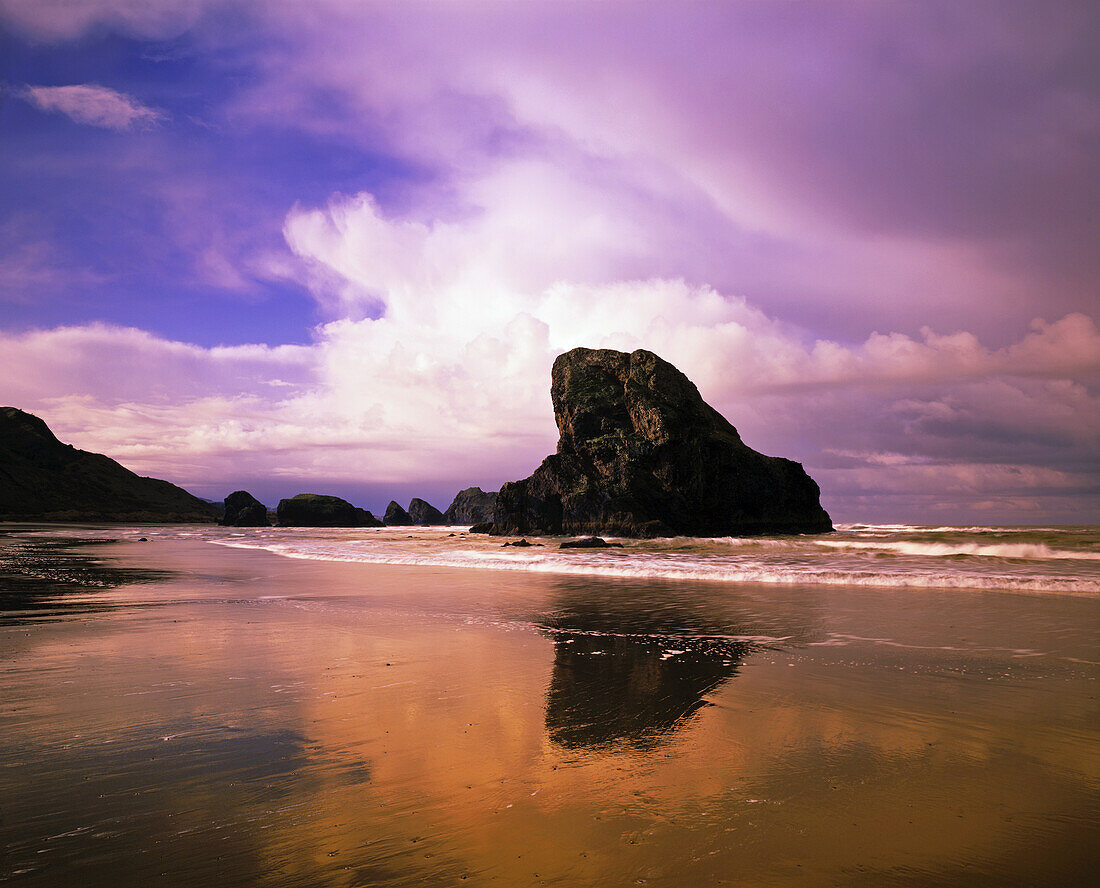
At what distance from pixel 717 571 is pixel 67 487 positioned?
411ft

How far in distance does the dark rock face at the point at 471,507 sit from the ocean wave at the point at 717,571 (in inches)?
3081

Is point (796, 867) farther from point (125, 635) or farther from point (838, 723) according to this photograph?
point (125, 635)

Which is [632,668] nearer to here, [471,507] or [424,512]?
[471,507]

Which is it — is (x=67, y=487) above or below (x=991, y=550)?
above

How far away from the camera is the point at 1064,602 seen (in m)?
12.0

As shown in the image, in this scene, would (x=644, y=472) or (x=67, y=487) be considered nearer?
(x=644, y=472)

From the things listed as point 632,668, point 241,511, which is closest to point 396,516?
point 241,511

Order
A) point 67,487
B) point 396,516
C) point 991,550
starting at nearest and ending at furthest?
point 991,550 < point 67,487 < point 396,516

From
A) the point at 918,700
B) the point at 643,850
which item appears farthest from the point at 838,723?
the point at 643,850

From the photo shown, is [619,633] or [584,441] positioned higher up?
[584,441]

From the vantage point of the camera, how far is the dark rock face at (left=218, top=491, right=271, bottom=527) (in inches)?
3465

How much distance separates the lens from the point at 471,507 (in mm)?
110875

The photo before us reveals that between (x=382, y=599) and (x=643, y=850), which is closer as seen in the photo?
(x=643, y=850)

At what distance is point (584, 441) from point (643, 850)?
5182 cm
